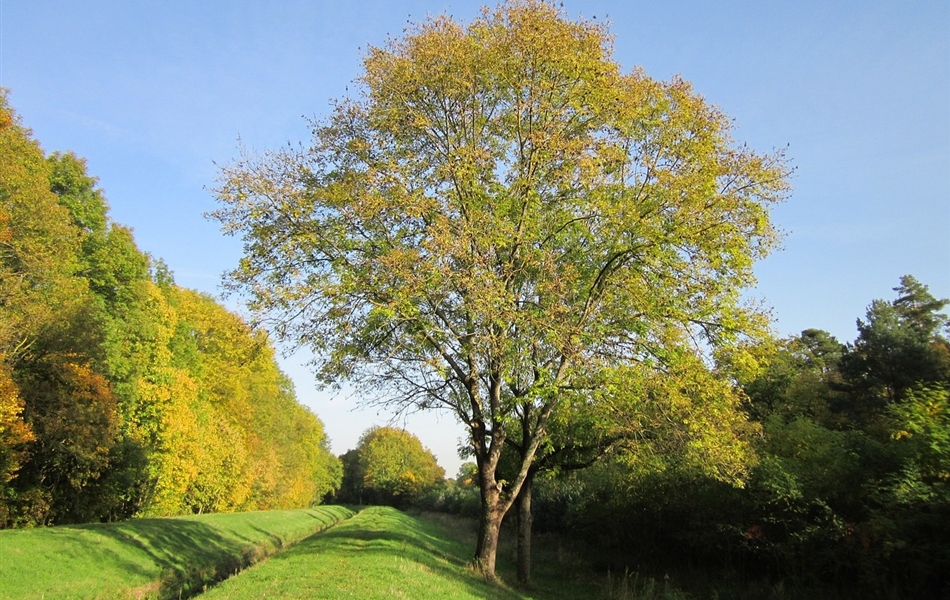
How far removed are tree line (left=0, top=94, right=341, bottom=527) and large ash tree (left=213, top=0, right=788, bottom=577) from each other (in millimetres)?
3065

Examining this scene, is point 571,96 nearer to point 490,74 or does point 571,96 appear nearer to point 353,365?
point 490,74

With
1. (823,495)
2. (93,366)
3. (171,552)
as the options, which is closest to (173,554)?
(171,552)

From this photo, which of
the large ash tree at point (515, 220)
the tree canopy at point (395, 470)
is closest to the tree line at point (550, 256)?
the large ash tree at point (515, 220)

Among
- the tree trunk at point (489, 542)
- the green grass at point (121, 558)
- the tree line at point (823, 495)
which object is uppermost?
the tree line at point (823, 495)

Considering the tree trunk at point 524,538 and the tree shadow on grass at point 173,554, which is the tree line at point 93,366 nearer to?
the tree shadow on grass at point 173,554

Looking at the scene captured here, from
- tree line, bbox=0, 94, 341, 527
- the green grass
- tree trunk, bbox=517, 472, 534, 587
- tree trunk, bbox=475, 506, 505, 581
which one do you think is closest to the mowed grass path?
tree trunk, bbox=475, 506, 505, 581

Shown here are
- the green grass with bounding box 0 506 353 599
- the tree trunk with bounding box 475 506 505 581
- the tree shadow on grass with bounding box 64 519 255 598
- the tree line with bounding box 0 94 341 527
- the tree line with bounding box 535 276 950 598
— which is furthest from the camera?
the tree line with bounding box 0 94 341 527

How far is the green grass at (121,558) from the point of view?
18.2 meters

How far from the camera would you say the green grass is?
18234 mm

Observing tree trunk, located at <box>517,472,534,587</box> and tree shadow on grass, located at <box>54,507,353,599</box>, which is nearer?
tree trunk, located at <box>517,472,534,587</box>

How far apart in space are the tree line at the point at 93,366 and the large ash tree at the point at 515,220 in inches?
121

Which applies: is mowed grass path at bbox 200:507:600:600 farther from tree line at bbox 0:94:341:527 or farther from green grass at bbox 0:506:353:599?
tree line at bbox 0:94:341:527

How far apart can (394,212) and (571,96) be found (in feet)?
18.9

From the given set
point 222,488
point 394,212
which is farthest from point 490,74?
point 222,488
